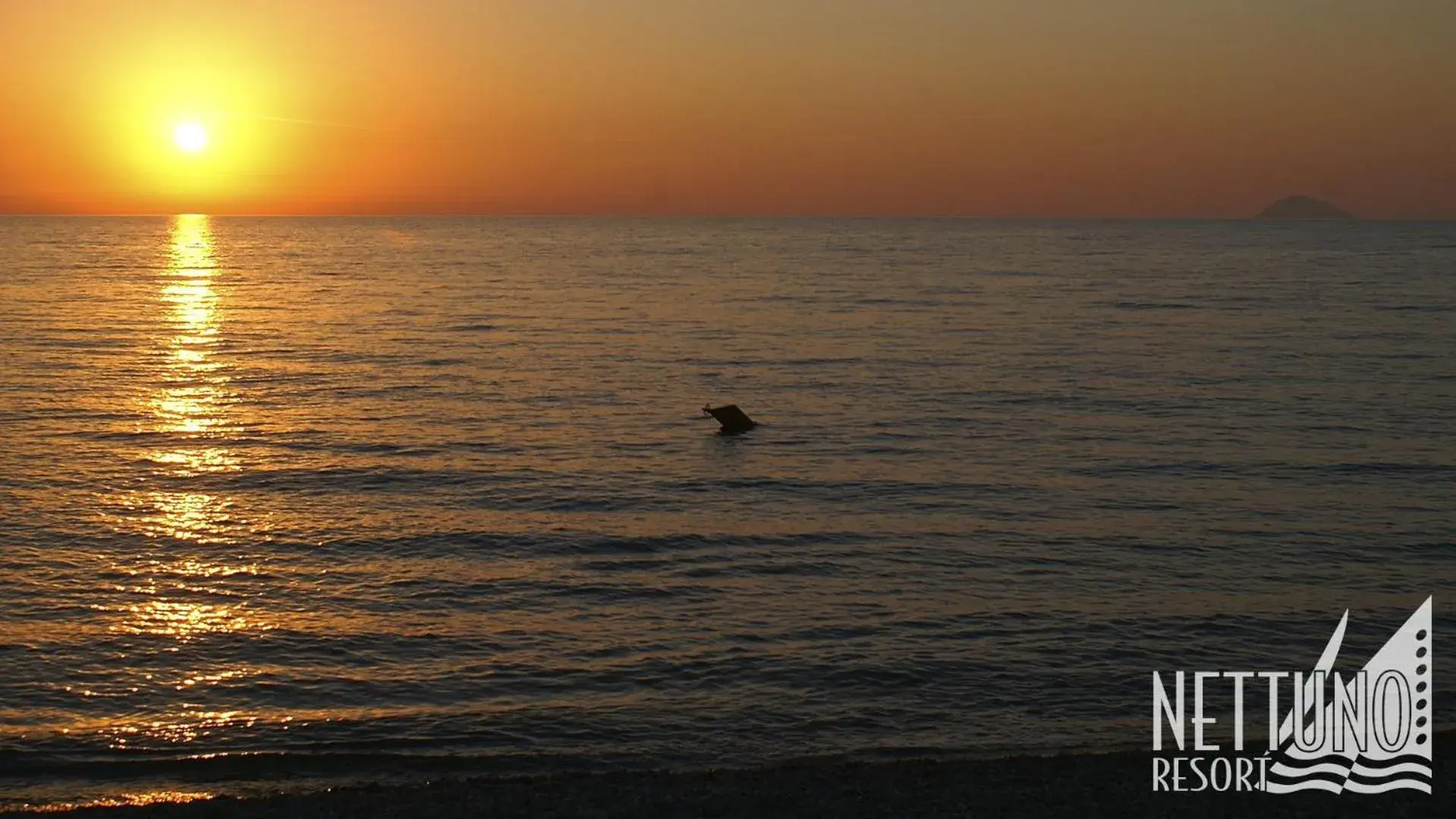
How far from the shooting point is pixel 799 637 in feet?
62.1

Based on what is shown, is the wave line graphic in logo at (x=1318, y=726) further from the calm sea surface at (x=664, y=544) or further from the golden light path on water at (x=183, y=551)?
the golden light path on water at (x=183, y=551)

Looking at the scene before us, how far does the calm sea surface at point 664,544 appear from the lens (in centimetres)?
1595

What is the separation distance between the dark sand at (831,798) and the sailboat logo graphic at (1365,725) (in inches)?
14.6

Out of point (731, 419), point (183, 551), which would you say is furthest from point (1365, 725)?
point (731, 419)

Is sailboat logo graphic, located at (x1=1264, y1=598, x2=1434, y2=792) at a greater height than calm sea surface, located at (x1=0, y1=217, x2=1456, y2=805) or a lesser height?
lesser

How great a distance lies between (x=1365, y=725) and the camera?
50.2 ft

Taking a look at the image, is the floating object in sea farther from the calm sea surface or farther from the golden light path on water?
the golden light path on water

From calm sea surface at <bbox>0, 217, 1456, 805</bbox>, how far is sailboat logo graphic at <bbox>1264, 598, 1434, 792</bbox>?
2.04 ft

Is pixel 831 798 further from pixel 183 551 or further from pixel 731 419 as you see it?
pixel 731 419

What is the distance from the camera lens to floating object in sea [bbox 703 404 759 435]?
1378 inches

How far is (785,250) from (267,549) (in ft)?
552

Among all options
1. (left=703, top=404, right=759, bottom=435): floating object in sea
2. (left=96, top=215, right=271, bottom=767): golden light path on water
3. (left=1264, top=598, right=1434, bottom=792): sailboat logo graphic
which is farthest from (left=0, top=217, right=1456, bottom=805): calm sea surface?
(left=1264, top=598, right=1434, bottom=792): sailboat logo graphic

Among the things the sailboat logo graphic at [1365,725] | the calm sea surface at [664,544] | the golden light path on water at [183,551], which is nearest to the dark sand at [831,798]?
the sailboat logo graphic at [1365,725]

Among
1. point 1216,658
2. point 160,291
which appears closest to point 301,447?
point 1216,658
